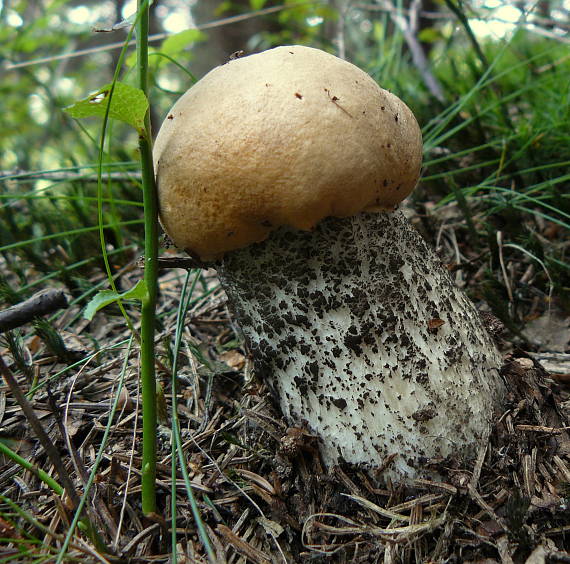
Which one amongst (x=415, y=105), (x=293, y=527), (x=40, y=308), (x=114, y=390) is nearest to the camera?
(x=40, y=308)

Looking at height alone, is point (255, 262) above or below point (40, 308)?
below

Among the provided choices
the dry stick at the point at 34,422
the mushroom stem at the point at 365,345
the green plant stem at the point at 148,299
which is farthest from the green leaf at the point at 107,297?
the mushroom stem at the point at 365,345

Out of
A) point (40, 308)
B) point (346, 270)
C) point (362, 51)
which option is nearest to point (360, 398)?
point (346, 270)

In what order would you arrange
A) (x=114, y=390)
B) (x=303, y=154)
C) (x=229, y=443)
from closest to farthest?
(x=303, y=154), (x=229, y=443), (x=114, y=390)

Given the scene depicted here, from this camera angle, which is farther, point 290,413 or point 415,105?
point 415,105

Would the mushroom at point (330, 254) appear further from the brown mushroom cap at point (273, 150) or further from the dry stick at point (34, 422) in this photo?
the dry stick at point (34, 422)

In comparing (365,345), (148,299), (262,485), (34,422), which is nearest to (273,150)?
(148,299)

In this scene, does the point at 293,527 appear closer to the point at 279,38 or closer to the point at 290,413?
the point at 290,413
